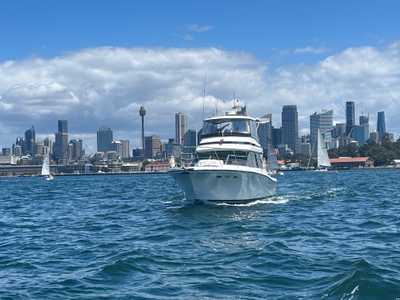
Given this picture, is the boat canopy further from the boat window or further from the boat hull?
the boat hull

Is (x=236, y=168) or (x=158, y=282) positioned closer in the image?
(x=158, y=282)

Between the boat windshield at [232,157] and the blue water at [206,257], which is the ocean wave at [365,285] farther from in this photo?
the boat windshield at [232,157]

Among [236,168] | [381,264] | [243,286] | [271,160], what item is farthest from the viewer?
[271,160]

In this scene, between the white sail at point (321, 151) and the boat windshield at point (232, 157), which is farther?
the white sail at point (321, 151)

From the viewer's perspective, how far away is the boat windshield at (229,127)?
52.3 meters

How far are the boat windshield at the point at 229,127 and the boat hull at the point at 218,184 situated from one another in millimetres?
4942

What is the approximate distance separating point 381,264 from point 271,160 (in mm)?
45764

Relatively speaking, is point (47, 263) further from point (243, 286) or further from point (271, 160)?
point (271, 160)

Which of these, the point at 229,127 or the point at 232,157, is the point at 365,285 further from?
the point at 229,127

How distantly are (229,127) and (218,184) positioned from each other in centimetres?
805

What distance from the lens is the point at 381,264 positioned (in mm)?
21328

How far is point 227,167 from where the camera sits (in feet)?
150

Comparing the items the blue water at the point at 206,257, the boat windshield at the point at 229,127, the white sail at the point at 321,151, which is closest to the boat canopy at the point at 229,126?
the boat windshield at the point at 229,127

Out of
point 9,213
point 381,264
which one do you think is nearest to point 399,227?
point 381,264
